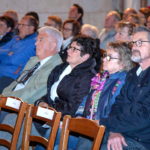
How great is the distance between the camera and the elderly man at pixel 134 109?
318cm

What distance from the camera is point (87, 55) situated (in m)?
4.19

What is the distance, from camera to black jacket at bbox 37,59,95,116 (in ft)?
12.9

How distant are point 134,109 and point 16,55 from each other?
2.56m

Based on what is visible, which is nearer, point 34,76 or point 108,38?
point 34,76

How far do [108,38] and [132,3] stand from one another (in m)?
3.02

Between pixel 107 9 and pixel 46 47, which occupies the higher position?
pixel 107 9

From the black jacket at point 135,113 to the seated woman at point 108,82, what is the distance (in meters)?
0.16

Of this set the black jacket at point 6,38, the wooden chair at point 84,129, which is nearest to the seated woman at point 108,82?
the wooden chair at point 84,129

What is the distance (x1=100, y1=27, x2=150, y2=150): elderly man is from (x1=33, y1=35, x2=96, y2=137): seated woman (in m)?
0.55

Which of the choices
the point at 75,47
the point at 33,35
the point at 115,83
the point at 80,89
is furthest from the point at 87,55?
the point at 33,35

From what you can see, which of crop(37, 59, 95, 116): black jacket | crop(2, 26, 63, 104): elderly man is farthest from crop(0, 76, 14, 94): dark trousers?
crop(37, 59, 95, 116): black jacket

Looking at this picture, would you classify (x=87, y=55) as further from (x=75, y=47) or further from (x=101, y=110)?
(x=101, y=110)

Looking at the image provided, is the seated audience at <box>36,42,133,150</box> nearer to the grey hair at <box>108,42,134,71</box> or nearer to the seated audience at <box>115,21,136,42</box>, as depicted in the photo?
the grey hair at <box>108,42,134,71</box>

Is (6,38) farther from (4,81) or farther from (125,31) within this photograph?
(125,31)
